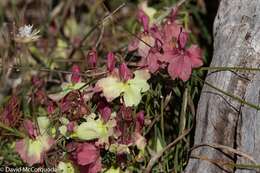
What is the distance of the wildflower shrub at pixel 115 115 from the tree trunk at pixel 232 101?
84 millimetres

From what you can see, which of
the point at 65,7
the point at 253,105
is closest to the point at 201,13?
the point at 65,7

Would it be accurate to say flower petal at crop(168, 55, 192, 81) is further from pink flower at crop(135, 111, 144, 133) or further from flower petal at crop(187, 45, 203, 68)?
pink flower at crop(135, 111, 144, 133)

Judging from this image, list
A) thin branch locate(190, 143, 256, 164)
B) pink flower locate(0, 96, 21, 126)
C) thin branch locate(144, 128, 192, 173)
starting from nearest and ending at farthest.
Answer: thin branch locate(190, 143, 256, 164) → thin branch locate(144, 128, 192, 173) → pink flower locate(0, 96, 21, 126)

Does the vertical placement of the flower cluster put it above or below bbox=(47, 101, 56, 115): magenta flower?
above

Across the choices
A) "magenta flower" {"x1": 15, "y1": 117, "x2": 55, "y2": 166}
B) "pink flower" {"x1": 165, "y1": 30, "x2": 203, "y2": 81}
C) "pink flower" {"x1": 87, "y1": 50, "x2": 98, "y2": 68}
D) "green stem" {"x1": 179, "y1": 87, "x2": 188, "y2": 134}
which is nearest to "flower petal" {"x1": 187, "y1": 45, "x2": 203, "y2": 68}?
"pink flower" {"x1": 165, "y1": 30, "x2": 203, "y2": 81}

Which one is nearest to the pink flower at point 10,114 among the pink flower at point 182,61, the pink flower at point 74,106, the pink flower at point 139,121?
the pink flower at point 74,106

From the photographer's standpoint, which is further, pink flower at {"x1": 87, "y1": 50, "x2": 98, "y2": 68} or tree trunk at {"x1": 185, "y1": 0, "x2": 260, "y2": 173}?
pink flower at {"x1": 87, "y1": 50, "x2": 98, "y2": 68}

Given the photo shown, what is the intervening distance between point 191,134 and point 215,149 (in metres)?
0.19

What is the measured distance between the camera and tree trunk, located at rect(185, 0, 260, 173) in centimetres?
128

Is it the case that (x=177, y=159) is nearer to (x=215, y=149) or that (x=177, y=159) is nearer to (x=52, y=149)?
(x=215, y=149)

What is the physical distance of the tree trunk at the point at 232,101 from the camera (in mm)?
1281

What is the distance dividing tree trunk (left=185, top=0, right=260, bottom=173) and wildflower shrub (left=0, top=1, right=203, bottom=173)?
84 millimetres

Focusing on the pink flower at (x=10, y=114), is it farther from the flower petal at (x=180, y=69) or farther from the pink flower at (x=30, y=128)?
the flower petal at (x=180, y=69)

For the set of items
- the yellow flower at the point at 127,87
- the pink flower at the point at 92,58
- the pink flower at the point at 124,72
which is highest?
the pink flower at the point at 92,58
